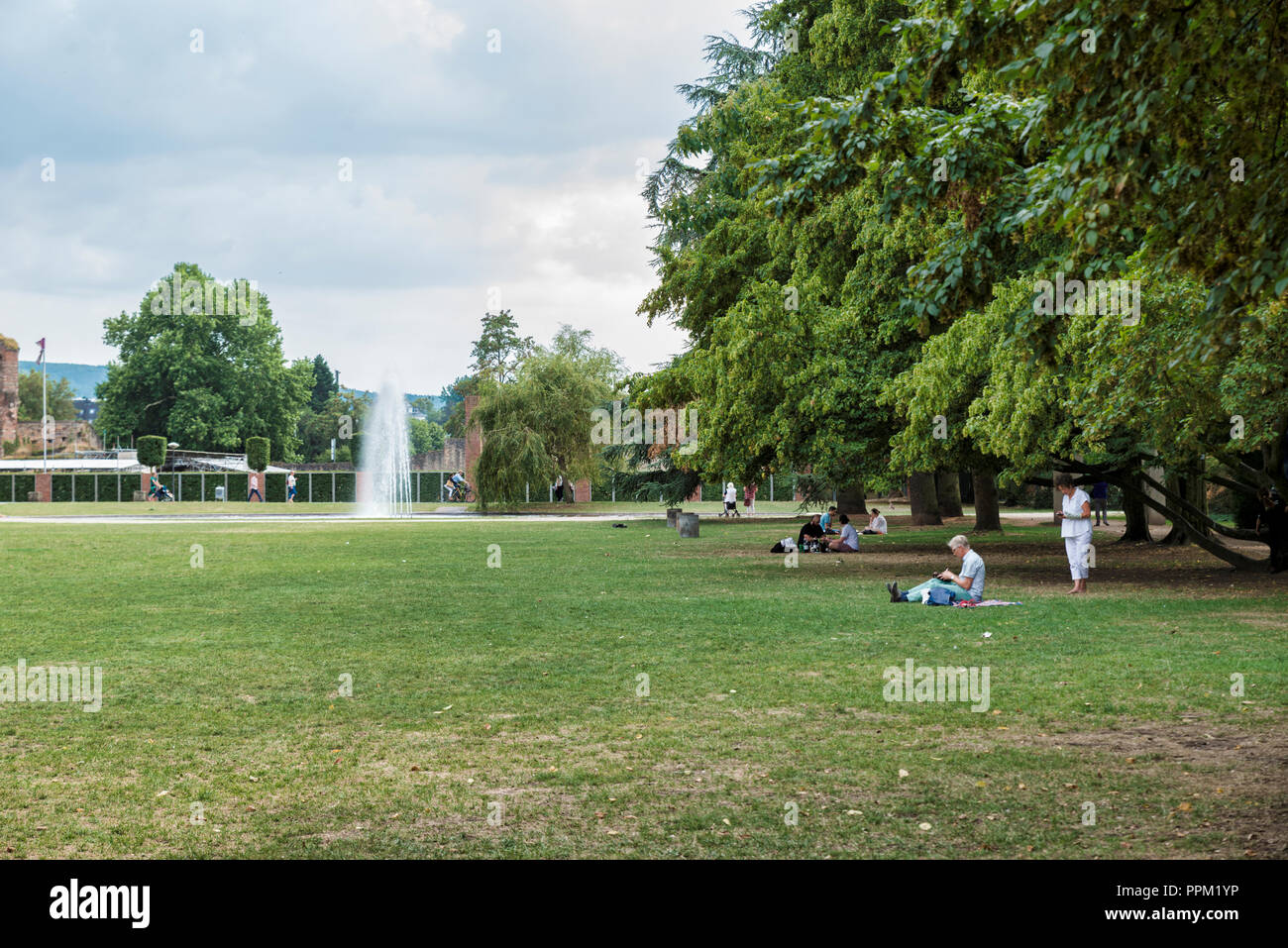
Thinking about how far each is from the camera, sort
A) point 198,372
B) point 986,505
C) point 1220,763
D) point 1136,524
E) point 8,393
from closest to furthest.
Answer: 1. point 1220,763
2. point 1136,524
3. point 986,505
4. point 198,372
5. point 8,393

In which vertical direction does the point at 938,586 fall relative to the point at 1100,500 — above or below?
below

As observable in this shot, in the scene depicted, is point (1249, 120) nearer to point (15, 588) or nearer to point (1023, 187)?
point (1023, 187)

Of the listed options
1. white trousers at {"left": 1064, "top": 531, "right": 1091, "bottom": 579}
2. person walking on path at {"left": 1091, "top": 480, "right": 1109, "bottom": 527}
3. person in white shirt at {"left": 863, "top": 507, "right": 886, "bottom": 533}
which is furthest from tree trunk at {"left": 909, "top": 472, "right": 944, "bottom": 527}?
white trousers at {"left": 1064, "top": 531, "right": 1091, "bottom": 579}

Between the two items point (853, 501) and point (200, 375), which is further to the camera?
point (200, 375)

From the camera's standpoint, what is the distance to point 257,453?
90.2 meters

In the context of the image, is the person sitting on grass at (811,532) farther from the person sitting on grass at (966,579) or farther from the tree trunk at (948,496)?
the tree trunk at (948,496)

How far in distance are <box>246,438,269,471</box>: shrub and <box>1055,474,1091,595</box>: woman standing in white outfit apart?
258 feet

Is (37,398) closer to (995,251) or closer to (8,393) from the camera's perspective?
(8,393)

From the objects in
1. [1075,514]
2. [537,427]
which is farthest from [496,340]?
[1075,514]

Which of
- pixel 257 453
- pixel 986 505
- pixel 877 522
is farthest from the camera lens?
pixel 257 453

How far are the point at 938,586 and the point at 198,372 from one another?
87.0 meters

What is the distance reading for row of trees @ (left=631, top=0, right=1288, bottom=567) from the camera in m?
6.79

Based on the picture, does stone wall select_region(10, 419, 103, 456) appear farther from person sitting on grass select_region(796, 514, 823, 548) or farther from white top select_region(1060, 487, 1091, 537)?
white top select_region(1060, 487, 1091, 537)
